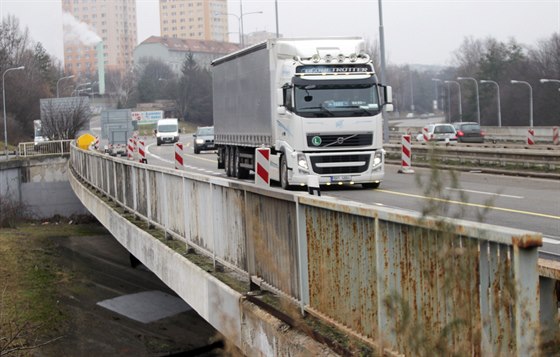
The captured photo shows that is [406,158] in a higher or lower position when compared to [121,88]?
lower

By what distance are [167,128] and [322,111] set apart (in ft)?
162

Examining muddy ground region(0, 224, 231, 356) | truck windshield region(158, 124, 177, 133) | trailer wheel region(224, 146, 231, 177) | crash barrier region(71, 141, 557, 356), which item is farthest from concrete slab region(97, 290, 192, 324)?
truck windshield region(158, 124, 177, 133)

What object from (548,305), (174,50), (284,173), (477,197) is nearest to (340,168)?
(284,173)

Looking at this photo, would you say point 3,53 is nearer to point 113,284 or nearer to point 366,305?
point 113,284

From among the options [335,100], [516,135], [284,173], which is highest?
[335,100]

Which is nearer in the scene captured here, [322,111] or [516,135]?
[322,111]

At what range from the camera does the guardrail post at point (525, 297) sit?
3.62 m

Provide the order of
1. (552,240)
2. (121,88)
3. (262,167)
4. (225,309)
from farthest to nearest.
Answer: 1. (121,88)
2. (262,167)
3. (552,240)
4. (225,309)

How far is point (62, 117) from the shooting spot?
68.6 metres

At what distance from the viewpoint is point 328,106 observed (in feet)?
70.6

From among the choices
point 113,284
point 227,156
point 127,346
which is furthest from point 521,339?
point 227,156

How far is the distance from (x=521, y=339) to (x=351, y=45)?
64.5 feet

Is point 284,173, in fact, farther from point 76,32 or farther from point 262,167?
point 76,32

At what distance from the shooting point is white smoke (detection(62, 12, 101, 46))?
418 ft
